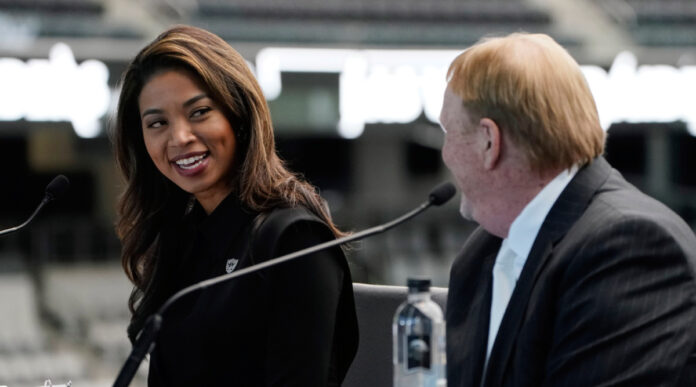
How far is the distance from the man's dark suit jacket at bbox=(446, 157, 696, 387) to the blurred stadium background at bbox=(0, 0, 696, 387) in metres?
5.30

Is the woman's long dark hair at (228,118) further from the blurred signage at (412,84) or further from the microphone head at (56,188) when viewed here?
the blurred signage at (412,84)

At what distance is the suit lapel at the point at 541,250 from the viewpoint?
50.0 inches

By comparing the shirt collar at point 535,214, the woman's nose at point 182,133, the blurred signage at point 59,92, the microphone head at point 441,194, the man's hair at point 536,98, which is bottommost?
the blurred signage at point 59,92

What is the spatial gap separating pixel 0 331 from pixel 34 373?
541 millimetres

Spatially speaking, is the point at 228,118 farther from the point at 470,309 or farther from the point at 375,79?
the point at 375,79

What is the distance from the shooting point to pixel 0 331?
21.5ft

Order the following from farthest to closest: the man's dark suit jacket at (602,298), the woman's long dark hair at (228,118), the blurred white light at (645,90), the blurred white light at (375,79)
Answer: the blurred white light at (645,90) → the blurred white light at (375,79) → the woman's long dark hair at (228,118) → the man's dark suit jacket at (602,298)

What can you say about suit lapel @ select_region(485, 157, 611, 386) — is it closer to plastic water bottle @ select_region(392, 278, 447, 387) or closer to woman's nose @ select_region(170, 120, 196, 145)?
plastic water bottle @ select_region(392, 278, 447, 387)

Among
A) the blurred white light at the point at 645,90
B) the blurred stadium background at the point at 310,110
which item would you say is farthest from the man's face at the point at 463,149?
the blurred white light at the point at 645,90

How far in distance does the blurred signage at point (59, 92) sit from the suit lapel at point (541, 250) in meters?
6.21

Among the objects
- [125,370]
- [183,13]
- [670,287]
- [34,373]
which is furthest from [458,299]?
[183,13]

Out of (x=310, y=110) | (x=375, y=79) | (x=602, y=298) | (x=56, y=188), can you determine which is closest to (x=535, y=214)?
(x=602, y=298)

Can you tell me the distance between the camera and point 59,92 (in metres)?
7.07

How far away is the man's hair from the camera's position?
1231 mm
